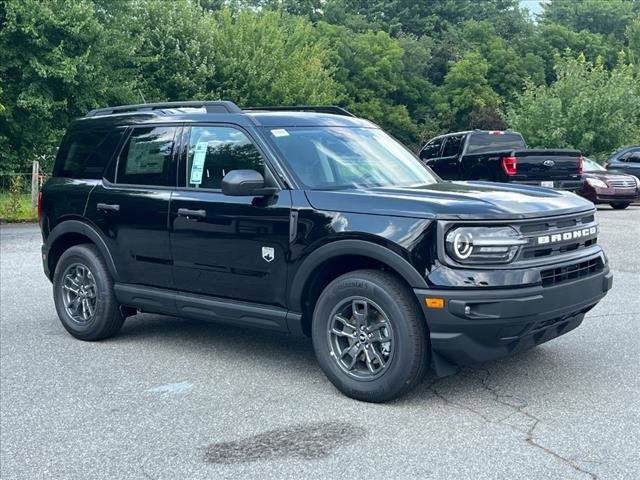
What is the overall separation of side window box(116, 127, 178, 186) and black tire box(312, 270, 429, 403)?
1.76m

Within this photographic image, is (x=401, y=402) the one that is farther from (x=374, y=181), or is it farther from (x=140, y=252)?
(x=140, y=252)

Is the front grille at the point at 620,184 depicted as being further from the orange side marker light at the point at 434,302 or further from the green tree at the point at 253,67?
the green tree at the point at 253,67

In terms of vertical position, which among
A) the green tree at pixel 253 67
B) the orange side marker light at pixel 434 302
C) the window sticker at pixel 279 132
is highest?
the green tree at pixel 253 67

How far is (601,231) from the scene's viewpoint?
14.2m

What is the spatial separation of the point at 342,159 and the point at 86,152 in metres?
2.45

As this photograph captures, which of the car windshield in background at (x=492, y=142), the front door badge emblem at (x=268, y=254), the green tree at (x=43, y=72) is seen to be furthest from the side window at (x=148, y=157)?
the green tree at (x=43, y=72)

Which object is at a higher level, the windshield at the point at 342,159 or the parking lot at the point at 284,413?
the windshield at the point at 342,159

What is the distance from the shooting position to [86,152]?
6703mm

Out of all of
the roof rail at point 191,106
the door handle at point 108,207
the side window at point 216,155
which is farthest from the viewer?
the door handle at point 108,207

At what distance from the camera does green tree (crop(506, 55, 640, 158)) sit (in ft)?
98.5

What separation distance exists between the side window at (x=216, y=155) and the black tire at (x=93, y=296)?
1221 millimetres

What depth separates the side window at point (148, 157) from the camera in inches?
235

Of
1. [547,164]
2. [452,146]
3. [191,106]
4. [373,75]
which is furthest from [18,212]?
[373,75]

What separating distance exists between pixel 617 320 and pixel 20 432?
16.4 ft
